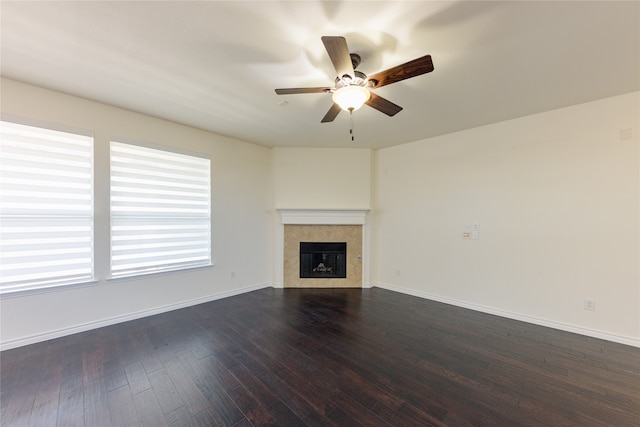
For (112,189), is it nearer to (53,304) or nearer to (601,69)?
(53,304)

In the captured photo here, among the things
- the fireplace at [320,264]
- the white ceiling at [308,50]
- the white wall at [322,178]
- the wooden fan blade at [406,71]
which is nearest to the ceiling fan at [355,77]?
the wooden fan blade at [406,71]

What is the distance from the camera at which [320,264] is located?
4.93 meters

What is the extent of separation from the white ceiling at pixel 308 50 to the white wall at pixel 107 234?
26 centimetres

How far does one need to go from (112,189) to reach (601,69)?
5.30m

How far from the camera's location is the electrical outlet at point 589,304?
285 cm

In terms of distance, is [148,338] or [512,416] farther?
[148,338]

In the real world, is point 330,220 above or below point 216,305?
above

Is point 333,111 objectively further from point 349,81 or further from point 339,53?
point 339,53

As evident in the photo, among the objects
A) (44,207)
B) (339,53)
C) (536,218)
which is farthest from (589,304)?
(44,207)

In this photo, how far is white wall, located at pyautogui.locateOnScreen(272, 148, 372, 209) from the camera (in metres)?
4.81

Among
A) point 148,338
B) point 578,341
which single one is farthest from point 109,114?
point 578,341

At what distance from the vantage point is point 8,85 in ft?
8.16

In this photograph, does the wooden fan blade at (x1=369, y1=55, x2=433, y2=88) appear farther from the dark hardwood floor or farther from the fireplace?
the fireplace

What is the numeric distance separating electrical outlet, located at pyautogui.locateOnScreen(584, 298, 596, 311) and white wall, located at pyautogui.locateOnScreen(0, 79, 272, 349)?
15.0 feet
